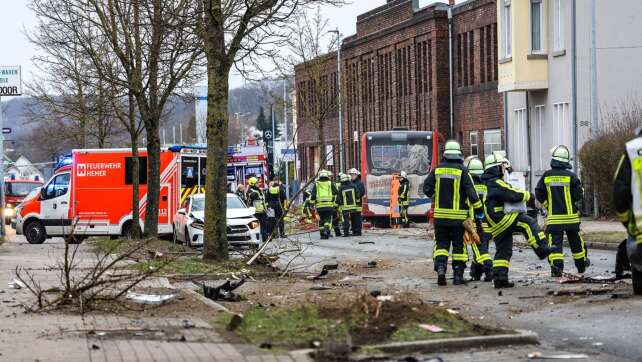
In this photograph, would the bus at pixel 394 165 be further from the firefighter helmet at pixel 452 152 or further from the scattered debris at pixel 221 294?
the scattered debris at pixel 221 294

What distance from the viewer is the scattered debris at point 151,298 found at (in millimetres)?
12602

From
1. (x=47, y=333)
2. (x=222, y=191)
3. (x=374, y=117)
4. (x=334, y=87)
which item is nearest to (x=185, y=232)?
(x=222, y=191)

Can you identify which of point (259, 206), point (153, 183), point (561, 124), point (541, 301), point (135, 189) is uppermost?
point (561, 124)

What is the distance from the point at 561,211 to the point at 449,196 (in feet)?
5.75

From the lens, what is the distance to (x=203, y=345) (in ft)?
31.2

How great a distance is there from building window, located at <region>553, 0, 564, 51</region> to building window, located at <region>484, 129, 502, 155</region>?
6727 mm

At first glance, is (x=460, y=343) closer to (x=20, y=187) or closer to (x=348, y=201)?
(x=348, y=201)

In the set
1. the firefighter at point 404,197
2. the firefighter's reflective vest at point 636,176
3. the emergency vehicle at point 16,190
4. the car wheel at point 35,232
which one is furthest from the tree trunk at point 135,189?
the emergency vehicle at point 16,190

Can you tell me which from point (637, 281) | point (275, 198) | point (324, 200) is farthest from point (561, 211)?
point (275, 198)

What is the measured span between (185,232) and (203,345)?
18.6 meters

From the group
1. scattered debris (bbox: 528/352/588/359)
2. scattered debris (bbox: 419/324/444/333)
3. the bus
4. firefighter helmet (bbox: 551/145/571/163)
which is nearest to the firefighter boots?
firefighter helmet (bbox: 551/145/571/163)

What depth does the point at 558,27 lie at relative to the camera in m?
37.9

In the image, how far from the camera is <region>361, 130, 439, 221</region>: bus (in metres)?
37.9

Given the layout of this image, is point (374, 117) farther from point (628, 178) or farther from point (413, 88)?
point (628, 178)
